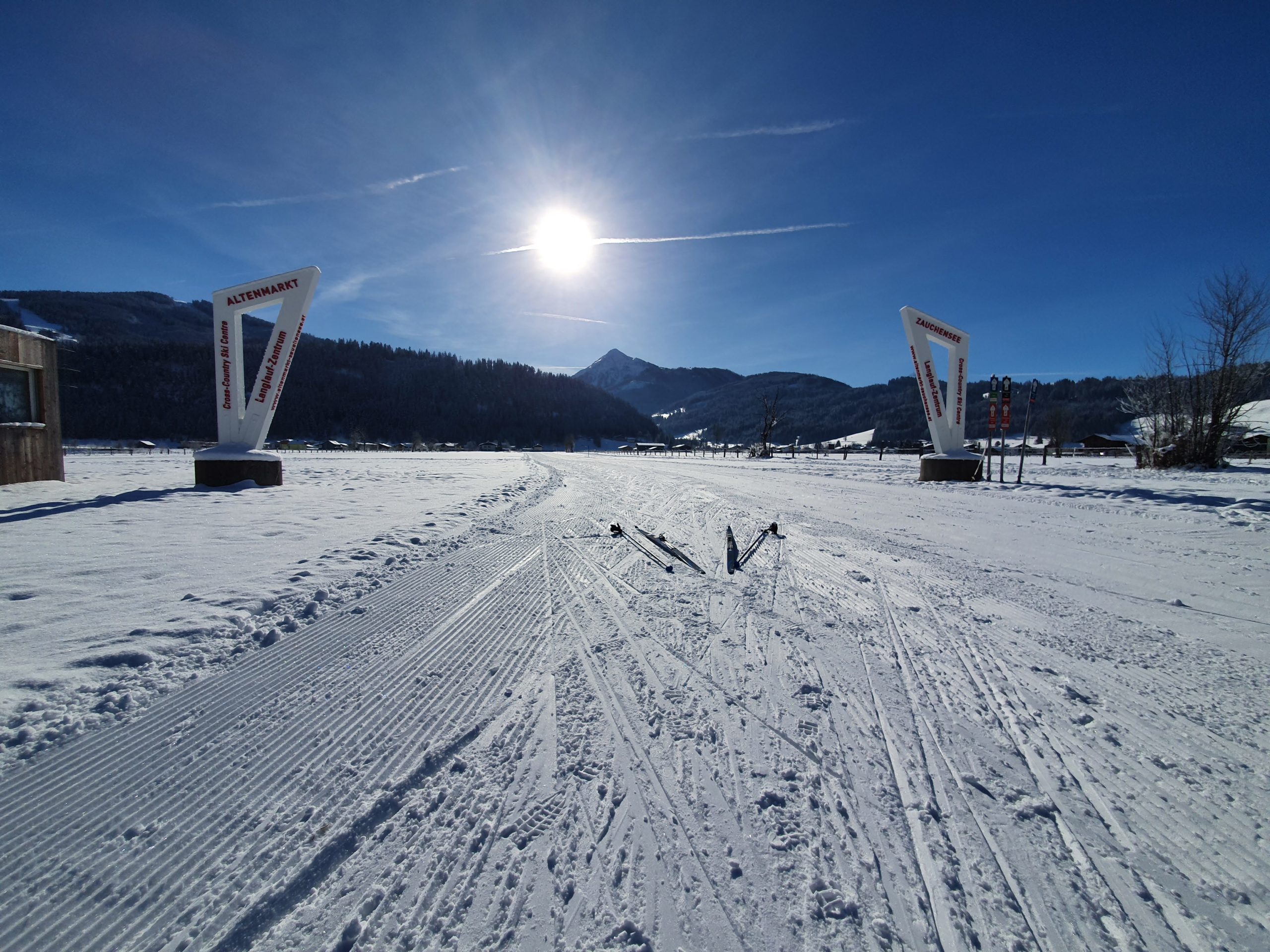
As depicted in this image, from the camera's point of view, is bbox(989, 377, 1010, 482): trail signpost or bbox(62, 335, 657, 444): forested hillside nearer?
bbox(989, 377, 1010, 482): trail signpost

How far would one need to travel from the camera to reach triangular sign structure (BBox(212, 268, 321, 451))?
14.0 metres

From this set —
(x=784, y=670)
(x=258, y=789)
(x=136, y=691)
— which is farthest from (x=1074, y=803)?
(x=136, y=691)

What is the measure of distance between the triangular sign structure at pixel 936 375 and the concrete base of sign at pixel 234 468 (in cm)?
2137

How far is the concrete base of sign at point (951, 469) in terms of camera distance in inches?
693

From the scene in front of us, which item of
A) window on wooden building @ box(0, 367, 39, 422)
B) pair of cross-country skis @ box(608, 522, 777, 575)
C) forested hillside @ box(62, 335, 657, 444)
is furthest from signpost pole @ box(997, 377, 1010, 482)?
forested hillside @ box(62, 335, 657, 444)

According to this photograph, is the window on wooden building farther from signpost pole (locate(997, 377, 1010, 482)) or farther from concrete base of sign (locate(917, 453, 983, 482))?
signpost pole (locate(997, 377, 1010, 482))

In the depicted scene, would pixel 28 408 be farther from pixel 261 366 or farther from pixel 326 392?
pixel 326 392

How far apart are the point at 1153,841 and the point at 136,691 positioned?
4.94m

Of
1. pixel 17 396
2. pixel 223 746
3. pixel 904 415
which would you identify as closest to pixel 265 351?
pixel 17 396

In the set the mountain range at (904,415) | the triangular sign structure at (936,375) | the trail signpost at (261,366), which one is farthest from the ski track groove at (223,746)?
the mountain range at (904,415)

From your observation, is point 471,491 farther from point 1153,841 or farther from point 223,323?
point 1153,841

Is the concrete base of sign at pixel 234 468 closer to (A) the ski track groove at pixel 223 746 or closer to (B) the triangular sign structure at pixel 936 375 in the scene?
(A) the ski track groove at pixel 223 746

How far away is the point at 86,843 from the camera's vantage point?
1822mm

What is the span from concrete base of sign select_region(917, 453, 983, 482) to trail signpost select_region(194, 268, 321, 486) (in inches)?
810
